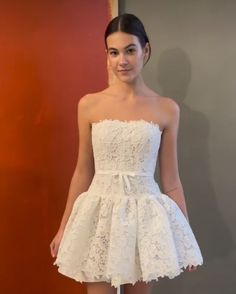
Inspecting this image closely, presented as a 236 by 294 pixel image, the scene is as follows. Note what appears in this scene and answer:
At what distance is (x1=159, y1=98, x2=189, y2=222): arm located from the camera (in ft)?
4.89

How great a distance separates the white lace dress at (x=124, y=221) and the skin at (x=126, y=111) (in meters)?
0.04

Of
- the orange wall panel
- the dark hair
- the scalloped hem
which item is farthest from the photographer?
the orange wall panel

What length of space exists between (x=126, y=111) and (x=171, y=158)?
22 centimetres

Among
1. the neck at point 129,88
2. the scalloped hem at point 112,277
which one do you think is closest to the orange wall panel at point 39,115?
the neck at point 129,88

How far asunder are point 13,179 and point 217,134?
785 mm

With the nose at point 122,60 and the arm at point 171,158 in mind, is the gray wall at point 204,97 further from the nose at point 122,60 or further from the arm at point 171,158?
the nose at point 122,60

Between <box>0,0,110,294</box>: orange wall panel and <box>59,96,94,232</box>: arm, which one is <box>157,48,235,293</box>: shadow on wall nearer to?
<box>0,0,110,294</box>: orange wall panel

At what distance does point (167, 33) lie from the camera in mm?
1788

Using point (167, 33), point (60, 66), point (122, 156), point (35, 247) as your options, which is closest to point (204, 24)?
point (167, 33)

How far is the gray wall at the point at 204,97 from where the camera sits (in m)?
1.78

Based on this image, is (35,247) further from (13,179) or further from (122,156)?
(122,156)

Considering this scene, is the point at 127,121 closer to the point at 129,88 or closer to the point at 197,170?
the point at 129,88

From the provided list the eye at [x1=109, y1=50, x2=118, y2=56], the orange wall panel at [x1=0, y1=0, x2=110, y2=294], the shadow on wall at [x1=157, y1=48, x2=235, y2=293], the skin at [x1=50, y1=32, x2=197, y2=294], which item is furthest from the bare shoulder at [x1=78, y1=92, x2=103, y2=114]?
the shadow on wall at [x1=157, y1=48, x2=235, y2=293]

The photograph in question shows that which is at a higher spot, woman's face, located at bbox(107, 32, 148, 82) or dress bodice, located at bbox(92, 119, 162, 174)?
woman's face, located at bbox(107, 32, 148, 82)
